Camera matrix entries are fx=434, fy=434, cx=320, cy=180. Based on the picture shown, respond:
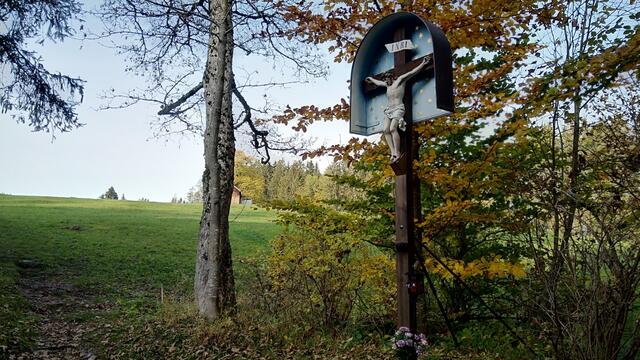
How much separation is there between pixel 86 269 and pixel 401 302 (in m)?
11.5

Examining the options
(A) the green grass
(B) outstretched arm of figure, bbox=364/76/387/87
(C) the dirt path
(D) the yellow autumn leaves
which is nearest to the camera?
(D) the yellow autumn leaves

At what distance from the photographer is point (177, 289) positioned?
1057 cm

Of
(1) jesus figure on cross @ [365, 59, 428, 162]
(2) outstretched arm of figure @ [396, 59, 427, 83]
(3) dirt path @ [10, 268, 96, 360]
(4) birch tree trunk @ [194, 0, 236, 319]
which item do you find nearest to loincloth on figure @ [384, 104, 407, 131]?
(1) jesus figure on cross @ [365, 59, 428, 162]

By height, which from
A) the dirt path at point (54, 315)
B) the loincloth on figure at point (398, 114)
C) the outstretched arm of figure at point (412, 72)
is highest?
the outstretched arm of figure at point (412, 72)

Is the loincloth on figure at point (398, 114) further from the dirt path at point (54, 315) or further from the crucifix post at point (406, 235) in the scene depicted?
the dirt path at point (54, 315)

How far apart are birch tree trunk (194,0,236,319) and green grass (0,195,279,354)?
0.58 m

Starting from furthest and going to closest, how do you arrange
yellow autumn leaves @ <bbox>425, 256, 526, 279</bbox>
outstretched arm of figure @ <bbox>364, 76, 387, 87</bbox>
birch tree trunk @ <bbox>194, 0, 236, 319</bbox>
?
birch tree trunk @ <bbox>194, 0, 236, 319</bbox>
outstretched arm of figure @ <bbox>364, 76, 387, 87</bbox>
yellow autumn leaves @ <bbox>425, 256, 526, 279</bbox>

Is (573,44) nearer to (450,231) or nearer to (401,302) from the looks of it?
(450,231)

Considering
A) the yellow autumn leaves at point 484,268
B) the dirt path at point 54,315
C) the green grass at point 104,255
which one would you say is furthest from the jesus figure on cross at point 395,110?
the dirt path at point 54,315

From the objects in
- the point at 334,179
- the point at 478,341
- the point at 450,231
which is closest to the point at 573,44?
the point at 450,231

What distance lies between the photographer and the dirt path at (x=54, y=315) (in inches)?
224

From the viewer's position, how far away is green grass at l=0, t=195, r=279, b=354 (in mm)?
8984

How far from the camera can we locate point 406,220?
3846mm

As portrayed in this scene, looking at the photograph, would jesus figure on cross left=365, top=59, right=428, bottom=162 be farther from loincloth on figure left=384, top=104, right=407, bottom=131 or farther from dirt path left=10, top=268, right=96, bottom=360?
dirt path left=10, top=268, right=96, bottom=360
